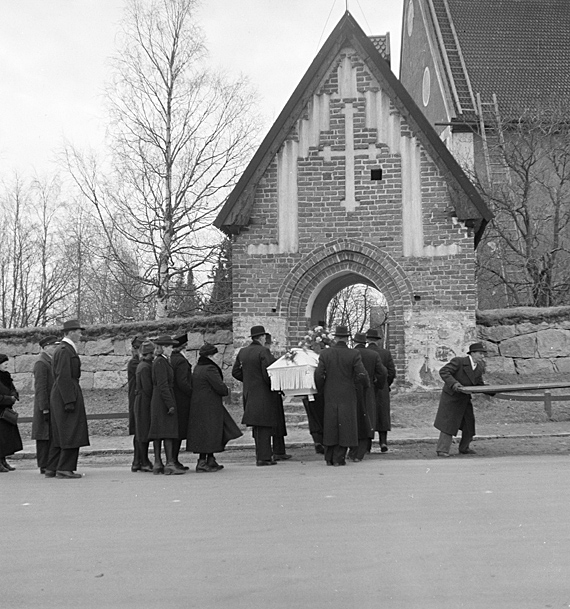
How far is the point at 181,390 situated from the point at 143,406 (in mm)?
544

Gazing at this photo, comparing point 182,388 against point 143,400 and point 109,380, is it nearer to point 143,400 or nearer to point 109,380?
point 143,400

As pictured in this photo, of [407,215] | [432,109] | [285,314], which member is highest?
[432,109]

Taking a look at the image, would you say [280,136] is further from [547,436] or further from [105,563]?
[105,563]

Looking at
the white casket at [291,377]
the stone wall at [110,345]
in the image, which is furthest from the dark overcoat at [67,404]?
the stone wall at [110,345]

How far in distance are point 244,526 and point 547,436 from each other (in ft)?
25.4

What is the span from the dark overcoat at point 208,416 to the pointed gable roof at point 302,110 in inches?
220

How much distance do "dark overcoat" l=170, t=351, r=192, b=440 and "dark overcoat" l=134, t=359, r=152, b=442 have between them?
13.7 inches

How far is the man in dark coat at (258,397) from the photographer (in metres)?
10.9

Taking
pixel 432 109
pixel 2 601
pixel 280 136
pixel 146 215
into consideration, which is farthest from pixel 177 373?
pixel 432 109

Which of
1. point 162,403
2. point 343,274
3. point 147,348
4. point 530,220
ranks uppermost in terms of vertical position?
point 530,220

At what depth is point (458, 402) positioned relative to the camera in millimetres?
11203

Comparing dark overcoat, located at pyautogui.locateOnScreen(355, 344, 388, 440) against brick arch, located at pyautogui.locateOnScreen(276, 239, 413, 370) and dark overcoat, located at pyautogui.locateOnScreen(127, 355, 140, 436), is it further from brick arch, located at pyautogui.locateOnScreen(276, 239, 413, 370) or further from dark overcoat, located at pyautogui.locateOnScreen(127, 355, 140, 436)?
brick arch, located at pyautogui.locateOnScreen(276, 239, 413, 370)

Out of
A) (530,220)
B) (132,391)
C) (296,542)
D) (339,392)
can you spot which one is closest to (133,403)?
(132,391)

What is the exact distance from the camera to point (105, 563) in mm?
5773
